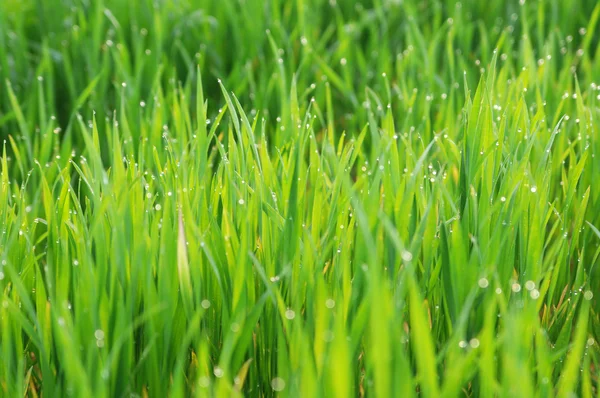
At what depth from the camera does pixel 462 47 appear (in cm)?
229

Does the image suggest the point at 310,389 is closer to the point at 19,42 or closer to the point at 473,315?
the point at 473,315

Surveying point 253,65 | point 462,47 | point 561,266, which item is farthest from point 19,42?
point 561,266

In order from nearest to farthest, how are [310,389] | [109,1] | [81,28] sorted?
1. [310,389]
2. [81,28]
3. [109,1]

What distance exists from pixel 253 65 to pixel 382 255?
120 cm

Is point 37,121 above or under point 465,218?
under

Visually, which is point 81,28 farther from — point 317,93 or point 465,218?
point 465,218

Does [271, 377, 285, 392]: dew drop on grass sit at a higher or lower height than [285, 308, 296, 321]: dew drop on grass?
lower

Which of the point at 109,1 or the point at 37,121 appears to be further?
the point at 109,1

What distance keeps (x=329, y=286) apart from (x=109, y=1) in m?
1.61

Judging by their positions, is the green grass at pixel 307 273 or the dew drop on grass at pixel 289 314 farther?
the dew drop on grass at pixel 289 314

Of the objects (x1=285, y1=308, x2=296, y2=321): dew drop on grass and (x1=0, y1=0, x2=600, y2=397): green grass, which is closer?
(x1=0, y1=0, x2=600, y2=397): green grass

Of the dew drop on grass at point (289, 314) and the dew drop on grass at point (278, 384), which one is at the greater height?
the dew drop on grass at point (289, 314)

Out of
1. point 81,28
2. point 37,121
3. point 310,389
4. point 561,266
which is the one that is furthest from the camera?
point 81,28

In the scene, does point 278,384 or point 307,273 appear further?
point 307,273
